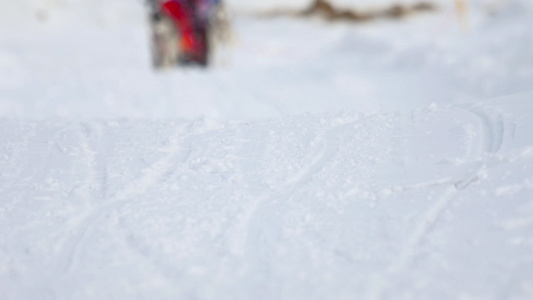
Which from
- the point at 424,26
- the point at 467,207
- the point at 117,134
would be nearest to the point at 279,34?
the point at 424,26

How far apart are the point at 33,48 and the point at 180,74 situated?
16.5 ft

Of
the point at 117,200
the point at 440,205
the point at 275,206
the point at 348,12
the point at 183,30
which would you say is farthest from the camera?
the point at 348,12

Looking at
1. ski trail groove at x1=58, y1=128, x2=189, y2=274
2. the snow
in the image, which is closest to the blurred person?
the snow

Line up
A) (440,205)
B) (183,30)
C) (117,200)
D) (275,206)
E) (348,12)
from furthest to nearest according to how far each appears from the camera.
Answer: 1. (348,12)
2. (183,30)
3. (117,200)
4. (275,206)
5. (440,205)

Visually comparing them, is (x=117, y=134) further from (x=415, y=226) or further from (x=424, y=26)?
(x=424, y=26)

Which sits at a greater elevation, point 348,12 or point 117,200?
point 117,200

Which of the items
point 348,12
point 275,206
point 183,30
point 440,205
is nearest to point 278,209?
point 275,206

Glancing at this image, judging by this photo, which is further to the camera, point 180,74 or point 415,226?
point 180,74

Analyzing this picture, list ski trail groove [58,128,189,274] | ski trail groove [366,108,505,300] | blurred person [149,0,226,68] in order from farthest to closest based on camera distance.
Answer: blurred person [149,0,226,68] < ski trail groove [58,128,189,274] < ski trail groove [366,108,505,300]

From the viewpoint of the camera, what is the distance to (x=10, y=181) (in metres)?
2.69

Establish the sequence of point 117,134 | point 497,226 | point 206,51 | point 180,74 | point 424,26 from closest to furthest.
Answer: point 497,226
point 117,134
point 180,74
point 206,51
point 424,26

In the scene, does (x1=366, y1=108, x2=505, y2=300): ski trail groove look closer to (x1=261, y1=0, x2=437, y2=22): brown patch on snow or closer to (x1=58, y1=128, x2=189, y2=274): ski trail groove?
(x1=58, y1=128, x2=189, y2=274): ski trail groove

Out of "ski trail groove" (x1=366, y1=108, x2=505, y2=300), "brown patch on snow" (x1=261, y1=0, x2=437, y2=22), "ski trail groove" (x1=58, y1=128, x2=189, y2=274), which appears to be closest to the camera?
"ski trail groove" (x1=366, y1=108, x2=505, y2=300)

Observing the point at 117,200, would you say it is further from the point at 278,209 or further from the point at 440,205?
the point at 440,205
